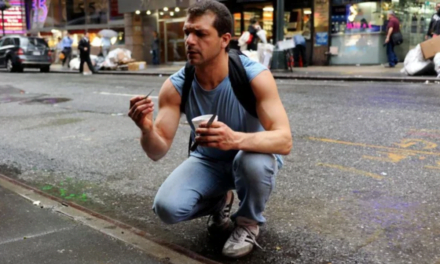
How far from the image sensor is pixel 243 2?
2166cm

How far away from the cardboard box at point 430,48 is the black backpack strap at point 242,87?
11.2 metres

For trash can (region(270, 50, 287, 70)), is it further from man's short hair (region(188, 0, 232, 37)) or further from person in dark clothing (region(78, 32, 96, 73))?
man's short hair (region(188, 0, 232, 37))

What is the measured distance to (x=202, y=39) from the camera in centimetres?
260

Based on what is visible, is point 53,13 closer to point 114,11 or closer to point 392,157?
point 114,11

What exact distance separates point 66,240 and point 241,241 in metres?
1.12

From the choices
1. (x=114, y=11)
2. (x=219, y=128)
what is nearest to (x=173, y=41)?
(x=114, y=11)

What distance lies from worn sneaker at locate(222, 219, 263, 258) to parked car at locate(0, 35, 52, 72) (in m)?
22.9

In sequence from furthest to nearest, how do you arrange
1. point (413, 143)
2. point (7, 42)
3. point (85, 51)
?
point (7, 42) → point (85, 51) → point (413, 143)

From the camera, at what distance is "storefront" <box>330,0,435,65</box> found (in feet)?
59.1

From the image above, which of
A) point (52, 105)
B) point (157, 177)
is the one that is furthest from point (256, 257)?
point (52, 105)

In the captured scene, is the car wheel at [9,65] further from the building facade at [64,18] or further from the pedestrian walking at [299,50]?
the pedestrian walking at [299,50]

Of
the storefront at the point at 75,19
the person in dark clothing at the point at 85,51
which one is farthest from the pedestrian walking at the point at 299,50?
the storefront at the point at 75,19

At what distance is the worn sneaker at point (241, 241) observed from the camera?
2.75 meters

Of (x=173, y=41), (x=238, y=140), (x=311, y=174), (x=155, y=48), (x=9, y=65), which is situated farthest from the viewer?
(x=173, y=41)
